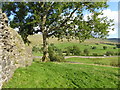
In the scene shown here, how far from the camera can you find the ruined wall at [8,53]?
12.7 metres

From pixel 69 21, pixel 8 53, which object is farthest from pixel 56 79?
pixel 69 21

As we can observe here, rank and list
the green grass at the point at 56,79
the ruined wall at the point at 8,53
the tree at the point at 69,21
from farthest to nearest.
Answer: the tree at the point at 69,21 → the green grass at the point at 56,79 → the ruined wall at the point at 8,53

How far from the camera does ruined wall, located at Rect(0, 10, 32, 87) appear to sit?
1270 centimetres

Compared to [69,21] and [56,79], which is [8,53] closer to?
[56,79]

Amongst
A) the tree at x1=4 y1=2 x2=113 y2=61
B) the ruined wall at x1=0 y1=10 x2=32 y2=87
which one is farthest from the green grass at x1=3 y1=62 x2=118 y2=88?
the tree at x1=4 y1=2 x2=113 y2=61

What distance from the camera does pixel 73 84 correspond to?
15453mm

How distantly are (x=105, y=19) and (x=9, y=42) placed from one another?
21.1m

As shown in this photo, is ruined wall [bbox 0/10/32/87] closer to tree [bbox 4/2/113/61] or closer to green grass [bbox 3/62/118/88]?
green grass [bbox 3/62/118/88]

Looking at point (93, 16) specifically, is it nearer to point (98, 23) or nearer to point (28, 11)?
point (98, 23)

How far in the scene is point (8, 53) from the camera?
553 inches

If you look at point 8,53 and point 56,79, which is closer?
point 8,53

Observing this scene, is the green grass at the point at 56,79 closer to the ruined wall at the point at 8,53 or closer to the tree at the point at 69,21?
the ruined wall at the point at 8,53

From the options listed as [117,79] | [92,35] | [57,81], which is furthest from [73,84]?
[92,35]

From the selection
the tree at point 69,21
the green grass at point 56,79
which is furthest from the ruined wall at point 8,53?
the tree at point 69,21
